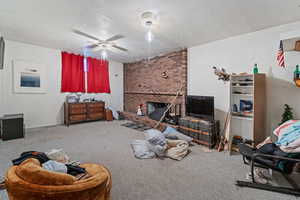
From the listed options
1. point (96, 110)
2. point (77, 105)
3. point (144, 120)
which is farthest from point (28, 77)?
point (144, 120)

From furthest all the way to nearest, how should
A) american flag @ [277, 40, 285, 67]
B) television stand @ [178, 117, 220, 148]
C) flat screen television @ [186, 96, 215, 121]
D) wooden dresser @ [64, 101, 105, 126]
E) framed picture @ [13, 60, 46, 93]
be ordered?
1. wooden dresser @ [64, 101, 105, 126]
2. framed picture @ [13, 60, 46, 93]
3. flat screen television @ [186, 96, 215, 121]
4. television stand @ [178, 117, 220, 148]
5. american flag @ [277, 40, 285, 67]

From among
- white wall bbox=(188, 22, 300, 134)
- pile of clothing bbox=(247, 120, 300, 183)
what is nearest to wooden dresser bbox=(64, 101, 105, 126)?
white wall bbox=(188, 22, 300, 134)

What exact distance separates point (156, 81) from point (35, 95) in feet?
13.1

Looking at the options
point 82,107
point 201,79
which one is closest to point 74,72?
point 82,107

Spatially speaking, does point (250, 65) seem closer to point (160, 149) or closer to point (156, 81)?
point (160, 149)

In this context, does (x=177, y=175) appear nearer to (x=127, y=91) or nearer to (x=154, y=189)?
(x=154, y=189)

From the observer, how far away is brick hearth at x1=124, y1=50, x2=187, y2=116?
14.9 feet

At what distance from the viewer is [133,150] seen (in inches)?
118

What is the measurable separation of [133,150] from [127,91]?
164 inches

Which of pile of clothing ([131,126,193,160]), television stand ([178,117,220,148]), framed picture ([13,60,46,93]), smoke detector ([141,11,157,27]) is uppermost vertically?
smoke detector ([141,11,157,27])

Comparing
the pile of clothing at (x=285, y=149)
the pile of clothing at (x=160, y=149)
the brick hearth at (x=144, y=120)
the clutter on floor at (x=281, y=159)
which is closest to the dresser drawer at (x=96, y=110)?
the brick hearth at (x=144, y=120)

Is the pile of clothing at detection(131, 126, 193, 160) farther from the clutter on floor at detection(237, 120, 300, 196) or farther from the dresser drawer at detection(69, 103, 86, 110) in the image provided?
the dresser drawer at detection(69, 103, 86, 110)

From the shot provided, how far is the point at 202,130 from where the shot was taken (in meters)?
3.31

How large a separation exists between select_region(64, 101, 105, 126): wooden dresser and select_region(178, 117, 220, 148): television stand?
349cm
